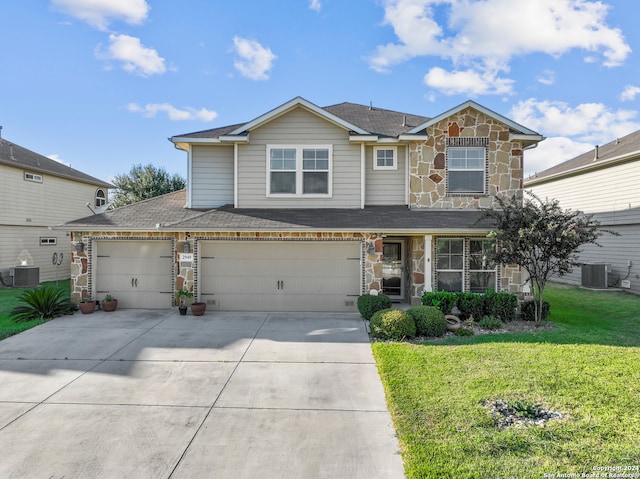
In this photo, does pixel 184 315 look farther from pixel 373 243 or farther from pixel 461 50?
pixel 461 50

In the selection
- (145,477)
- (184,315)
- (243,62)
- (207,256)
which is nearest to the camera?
(145,477)

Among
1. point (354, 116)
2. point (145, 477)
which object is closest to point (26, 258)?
point (354, 116)

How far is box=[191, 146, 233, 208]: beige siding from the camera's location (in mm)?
11836

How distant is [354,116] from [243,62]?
16.5 feet

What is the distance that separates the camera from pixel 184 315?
32.7 ft

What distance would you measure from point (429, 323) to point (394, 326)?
2.83 feet

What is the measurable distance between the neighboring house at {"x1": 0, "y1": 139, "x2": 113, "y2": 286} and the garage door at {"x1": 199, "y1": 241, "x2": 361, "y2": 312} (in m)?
10.9

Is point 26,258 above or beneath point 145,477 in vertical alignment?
above

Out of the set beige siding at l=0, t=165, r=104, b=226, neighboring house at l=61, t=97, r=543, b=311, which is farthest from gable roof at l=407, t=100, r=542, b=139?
beige siding at l=0, t=165, r=104, b=226

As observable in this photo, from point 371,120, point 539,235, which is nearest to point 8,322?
point 371,120

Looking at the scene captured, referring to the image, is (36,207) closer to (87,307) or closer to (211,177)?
(87,307)

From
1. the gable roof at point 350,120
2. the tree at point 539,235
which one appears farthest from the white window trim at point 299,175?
the tree at point 539,235

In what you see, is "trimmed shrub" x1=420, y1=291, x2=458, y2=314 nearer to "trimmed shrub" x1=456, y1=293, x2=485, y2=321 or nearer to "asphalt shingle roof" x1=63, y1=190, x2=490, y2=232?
"trimmed shrub" x1=456, y1=293, x2=485, y2=321

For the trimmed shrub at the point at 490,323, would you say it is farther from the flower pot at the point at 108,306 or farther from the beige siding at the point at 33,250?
the beige siding at the point at 33,250
